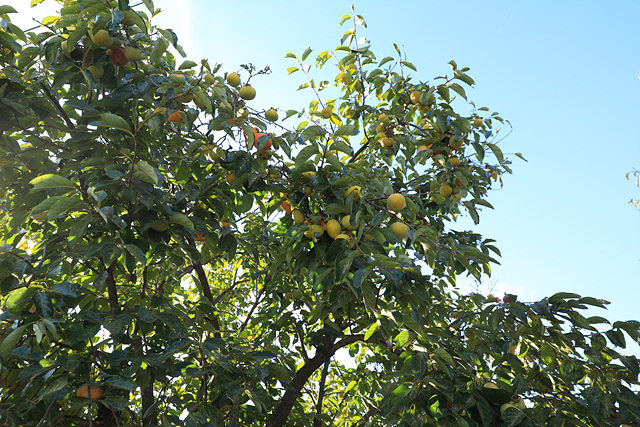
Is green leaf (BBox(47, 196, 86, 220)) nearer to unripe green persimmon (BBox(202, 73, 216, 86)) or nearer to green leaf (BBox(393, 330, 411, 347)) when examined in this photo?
unripe green persimmon (BBox(202, 73, 216, 86))

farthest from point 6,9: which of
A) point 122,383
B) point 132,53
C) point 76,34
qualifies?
point 122,383

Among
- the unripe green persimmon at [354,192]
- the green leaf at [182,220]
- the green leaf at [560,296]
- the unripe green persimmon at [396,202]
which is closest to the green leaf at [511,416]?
the green leaf at [560,296]

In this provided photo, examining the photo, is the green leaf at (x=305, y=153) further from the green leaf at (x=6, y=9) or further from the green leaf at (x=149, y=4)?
the green leaf at (x=6, y=9)

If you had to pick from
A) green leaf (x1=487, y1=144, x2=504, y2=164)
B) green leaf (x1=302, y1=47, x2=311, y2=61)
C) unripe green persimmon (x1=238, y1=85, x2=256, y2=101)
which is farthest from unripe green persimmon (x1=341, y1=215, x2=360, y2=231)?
green leaf (x1=302, y1=47, x2=311, y2=61)

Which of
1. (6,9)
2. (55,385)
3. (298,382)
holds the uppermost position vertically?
(6,9)

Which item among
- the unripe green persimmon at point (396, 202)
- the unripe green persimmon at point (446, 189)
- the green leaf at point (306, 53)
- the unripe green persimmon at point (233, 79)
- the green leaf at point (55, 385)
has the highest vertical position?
the green leaf at point (306, 53)

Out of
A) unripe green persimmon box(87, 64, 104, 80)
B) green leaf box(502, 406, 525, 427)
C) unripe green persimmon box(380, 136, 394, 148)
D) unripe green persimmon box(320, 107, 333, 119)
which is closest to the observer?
green leaf box(502, 406, 525, 427)

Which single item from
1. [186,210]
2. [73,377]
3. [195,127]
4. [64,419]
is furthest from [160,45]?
[64,419]

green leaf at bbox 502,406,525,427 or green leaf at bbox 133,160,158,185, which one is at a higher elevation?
green leaf at bbox 133,160,158,185

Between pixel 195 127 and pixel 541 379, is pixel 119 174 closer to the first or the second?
pixel 195 127

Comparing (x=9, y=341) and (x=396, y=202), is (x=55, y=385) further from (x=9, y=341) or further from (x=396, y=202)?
(x=396, y=202)

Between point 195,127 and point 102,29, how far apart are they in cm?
62

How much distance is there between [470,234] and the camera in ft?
10.4

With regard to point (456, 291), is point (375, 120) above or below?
above
